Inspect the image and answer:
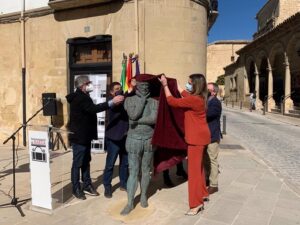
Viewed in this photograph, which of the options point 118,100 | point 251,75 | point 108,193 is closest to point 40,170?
point 108,193

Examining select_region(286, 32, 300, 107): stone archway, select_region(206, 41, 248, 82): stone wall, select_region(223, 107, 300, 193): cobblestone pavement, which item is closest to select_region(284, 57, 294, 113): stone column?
select_region(286, 32, 300, 107): stone archway

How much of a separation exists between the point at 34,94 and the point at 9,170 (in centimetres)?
366

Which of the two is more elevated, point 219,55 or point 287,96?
point 219,55

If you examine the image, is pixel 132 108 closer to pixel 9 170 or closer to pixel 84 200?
pixel 84 200

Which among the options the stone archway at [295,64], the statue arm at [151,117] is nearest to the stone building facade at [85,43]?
the statue arm at [151,117]

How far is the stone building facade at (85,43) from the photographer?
8734 mm

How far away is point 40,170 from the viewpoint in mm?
4625

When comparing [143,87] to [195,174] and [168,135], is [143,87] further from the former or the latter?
[195,174]

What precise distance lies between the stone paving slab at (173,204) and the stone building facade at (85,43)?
3331 mm

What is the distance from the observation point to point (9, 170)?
7227 mm

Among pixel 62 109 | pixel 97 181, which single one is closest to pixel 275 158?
pixel 97 181

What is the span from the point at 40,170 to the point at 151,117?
1.71 meters

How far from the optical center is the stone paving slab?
4418 mm

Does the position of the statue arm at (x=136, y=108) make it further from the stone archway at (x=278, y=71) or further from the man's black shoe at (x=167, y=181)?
the stone archway at (x=278, y=71)
